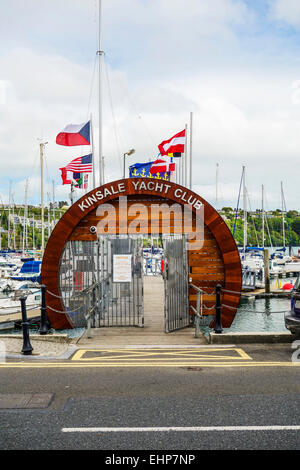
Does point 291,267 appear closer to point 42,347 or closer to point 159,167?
point 159,167

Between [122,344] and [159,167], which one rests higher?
[159,167]

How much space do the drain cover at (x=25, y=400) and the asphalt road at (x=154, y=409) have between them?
8cm

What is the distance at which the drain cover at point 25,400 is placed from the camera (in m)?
6.35

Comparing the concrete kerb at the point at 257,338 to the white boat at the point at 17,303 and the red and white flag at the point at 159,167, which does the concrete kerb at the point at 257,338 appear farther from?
the white boat at the point at 17,303

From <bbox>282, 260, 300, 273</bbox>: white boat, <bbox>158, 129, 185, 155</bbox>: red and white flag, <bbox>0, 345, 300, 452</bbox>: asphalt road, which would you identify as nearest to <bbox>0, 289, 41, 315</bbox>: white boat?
<bbox>158, 129, 185, 155</bbox>: red and white flag

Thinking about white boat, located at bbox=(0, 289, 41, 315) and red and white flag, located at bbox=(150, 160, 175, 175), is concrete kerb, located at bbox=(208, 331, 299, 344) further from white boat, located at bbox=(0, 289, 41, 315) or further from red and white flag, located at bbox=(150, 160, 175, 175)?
white boat, located at bbox=(0, 289, 41, 315)

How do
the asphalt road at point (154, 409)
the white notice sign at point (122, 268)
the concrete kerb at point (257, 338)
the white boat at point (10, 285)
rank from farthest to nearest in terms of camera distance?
the white boat at point (10, 285), the white notice sign at point (122, 268), the concrete kerb at point (257, 338), the asphalt road at point (154, 409)

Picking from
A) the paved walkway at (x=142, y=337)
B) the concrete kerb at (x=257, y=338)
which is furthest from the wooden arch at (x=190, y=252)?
the concrete kerb at (x=257, y=338)

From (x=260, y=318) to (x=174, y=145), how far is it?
12.8 meters

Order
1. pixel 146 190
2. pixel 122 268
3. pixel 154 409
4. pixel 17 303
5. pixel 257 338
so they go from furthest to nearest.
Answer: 1. pixel 17 303
2. pixel 146 190
3. pixel 122 268
4. pixel 257 338
5. pixel 154 409

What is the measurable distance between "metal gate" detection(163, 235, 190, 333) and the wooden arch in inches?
35.9

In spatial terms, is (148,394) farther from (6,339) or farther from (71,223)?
(71,223)

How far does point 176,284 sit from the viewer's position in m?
13.1

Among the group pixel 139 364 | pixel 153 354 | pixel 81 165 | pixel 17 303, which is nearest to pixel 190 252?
pixel 153 354
